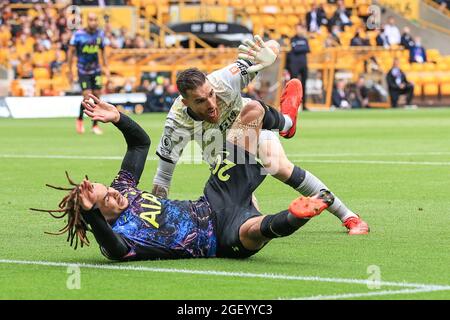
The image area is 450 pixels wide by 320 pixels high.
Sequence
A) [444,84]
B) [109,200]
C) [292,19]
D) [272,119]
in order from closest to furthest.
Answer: [109,200] < [272,119] < [444,84] < [292,19]

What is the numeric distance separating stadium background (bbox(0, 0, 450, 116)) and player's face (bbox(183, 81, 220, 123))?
27.0 metres

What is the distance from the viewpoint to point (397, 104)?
42000mm

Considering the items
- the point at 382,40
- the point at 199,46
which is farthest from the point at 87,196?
the point at 382,40

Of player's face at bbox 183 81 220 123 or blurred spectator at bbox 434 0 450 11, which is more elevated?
player's face at bbox 183 81 220 123

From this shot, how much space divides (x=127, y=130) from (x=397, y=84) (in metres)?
32.1

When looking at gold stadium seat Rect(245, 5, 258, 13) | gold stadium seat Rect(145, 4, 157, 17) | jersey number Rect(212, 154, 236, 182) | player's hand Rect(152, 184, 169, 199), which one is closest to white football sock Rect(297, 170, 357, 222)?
jersey number Rect(212, 154, 236, 182)

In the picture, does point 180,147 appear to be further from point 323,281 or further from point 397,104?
point 397,104

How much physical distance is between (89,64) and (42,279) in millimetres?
18261

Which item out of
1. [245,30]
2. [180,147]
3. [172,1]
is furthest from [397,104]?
[180,147]

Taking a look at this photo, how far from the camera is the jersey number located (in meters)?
9.03

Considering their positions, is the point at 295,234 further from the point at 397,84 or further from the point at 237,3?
the point at 237,3

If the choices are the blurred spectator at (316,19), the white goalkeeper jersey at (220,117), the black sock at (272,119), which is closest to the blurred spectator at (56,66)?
the blurred spectator at (316,19)

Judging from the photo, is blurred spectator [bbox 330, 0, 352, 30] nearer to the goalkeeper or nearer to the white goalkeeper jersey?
the goalkeeper

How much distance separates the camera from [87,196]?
816 cm
